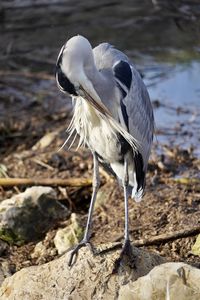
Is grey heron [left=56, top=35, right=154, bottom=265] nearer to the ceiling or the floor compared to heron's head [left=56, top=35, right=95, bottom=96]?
nearer to the floor

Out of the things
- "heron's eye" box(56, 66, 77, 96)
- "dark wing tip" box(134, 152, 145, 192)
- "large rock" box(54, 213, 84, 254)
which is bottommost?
"large rock" box(54, 213, 84, 254)

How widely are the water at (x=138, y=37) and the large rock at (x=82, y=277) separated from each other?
2.72 m

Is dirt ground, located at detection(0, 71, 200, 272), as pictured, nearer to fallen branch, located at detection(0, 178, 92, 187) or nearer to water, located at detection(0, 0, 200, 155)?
fallen branch, located at detection(0, 178, 92, 187)

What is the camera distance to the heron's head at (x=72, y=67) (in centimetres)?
328

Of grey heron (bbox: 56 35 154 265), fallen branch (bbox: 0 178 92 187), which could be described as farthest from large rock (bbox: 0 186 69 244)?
grey heron (bbox: 56 35 154 265)

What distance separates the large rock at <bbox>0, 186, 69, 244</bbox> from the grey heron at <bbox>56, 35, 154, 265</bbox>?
0.83 meters

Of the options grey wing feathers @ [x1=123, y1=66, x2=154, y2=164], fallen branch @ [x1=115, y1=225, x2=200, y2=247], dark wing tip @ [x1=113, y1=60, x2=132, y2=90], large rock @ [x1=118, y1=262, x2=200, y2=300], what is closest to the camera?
large rock @ [x1=118, y1=262, x2=200, y2=300]

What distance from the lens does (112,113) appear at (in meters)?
3.71

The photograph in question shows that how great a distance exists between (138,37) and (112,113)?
A: 5.44m

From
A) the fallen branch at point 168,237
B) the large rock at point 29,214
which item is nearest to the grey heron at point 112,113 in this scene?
the fallen branch at point 168,237

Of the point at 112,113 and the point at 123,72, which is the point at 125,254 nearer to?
the point at 112,113

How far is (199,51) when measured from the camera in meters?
8.22

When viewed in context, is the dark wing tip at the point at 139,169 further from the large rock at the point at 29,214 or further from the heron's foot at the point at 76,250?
the large rock at the point at 29,214

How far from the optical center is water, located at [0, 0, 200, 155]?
697 cm
